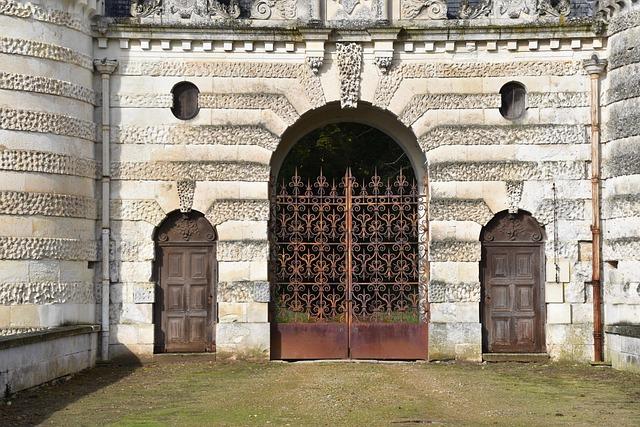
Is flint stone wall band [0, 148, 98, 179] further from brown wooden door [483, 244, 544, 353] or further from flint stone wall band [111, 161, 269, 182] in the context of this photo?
brown wooden door [483, 244, 544, 353]

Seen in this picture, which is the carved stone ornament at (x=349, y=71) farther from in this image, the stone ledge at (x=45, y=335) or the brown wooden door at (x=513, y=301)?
the stone ledge at (x=45, y=335)

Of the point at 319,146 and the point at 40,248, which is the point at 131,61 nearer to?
the point at 40,248

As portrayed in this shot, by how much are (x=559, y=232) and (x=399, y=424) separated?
6.69m

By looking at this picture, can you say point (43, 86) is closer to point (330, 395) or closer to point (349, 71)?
point (349, 71)

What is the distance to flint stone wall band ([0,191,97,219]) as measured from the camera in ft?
49.5

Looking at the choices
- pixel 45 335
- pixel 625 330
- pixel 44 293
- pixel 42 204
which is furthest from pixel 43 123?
pixel 625 330

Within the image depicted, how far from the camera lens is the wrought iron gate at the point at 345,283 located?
56.4 feet

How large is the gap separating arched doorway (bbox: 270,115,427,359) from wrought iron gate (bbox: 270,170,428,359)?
0.02 meters

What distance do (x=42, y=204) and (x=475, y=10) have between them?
7096 millimetres

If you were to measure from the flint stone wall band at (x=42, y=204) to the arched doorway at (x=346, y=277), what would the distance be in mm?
3105

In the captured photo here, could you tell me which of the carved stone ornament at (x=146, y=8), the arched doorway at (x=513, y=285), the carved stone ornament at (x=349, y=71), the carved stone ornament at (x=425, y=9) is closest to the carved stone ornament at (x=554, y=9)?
the carved stone ornament at (x=425, y=9)

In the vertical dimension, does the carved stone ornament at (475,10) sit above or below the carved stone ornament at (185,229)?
above

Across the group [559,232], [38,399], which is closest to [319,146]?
[559,232]

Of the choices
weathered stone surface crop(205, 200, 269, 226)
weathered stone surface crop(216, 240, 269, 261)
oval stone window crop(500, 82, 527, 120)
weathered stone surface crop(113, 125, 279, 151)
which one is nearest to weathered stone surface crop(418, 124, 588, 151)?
oval stone window crop(500, 82, 527, 120)
